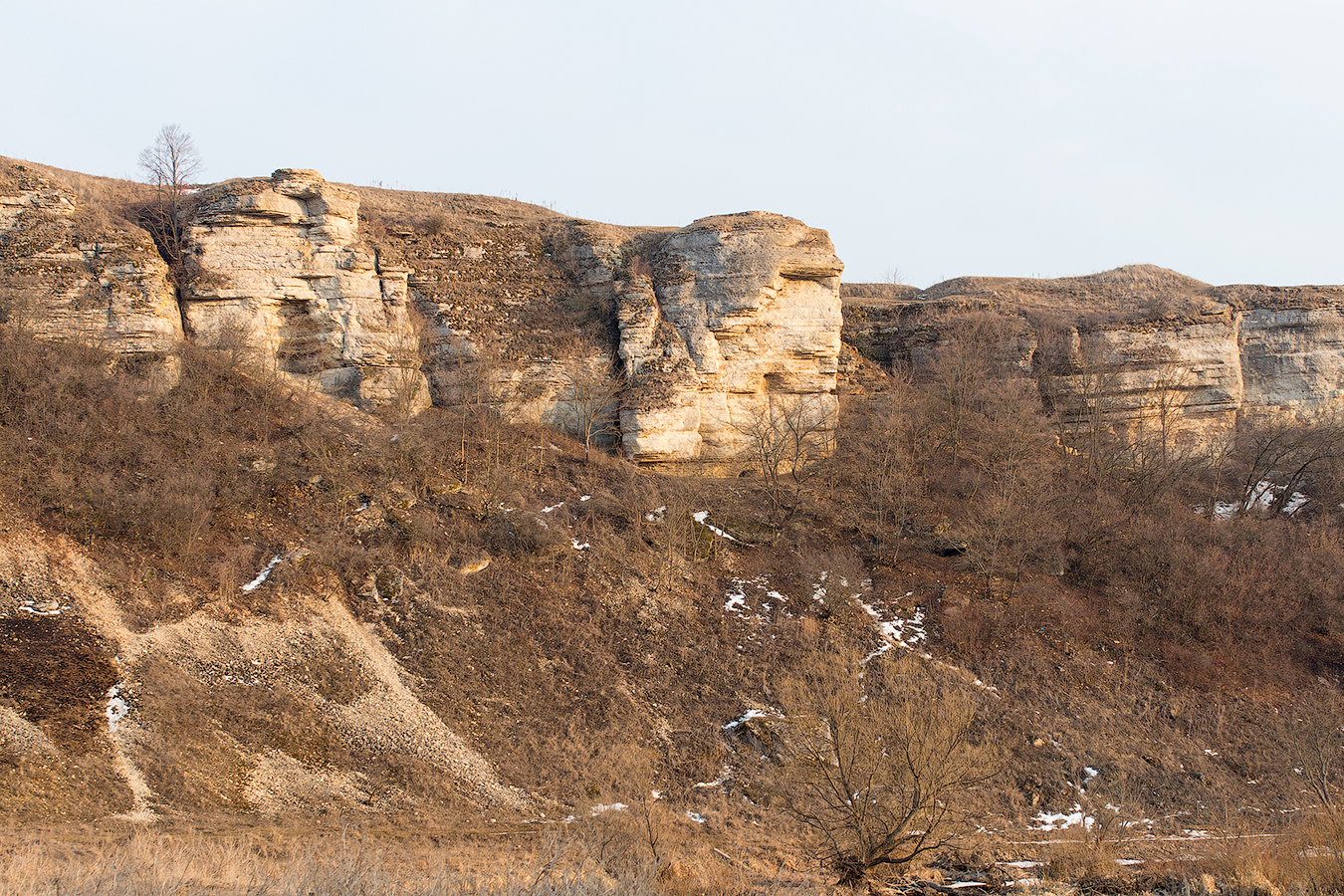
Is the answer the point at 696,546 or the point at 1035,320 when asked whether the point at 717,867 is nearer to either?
the point at 696,546

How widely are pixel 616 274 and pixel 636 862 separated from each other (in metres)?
23.9

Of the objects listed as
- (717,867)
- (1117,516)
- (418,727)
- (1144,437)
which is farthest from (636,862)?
(1144,437)

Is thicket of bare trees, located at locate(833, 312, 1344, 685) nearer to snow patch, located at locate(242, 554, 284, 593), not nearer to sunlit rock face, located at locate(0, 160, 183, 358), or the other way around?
snow patch, located at locate(242, 554, 284, 593)

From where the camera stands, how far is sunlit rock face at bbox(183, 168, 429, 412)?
27531mm

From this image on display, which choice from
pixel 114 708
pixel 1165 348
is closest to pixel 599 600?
pixel 114 708

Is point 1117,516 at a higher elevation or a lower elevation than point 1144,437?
lower

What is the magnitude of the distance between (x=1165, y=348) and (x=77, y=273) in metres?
40.0

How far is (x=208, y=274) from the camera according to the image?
27.4m

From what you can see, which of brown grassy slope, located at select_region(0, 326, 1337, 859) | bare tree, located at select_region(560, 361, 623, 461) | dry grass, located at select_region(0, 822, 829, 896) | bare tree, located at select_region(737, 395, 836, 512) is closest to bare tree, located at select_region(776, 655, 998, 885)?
dry grass, located at select_region(0, 822, 829, 896)

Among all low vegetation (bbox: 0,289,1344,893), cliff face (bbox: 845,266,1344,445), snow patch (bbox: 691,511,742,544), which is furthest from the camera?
cliff face (bbox: 845,266,1344,445)

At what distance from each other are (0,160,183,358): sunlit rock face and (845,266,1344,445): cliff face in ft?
87.6

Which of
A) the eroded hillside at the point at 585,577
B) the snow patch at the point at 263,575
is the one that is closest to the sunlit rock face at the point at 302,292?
the eroded hillside at the point at 585,577

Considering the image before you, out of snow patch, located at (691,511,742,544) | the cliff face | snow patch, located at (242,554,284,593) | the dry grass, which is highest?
the cliff face

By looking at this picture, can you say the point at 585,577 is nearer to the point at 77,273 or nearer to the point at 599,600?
the point at 599,600
